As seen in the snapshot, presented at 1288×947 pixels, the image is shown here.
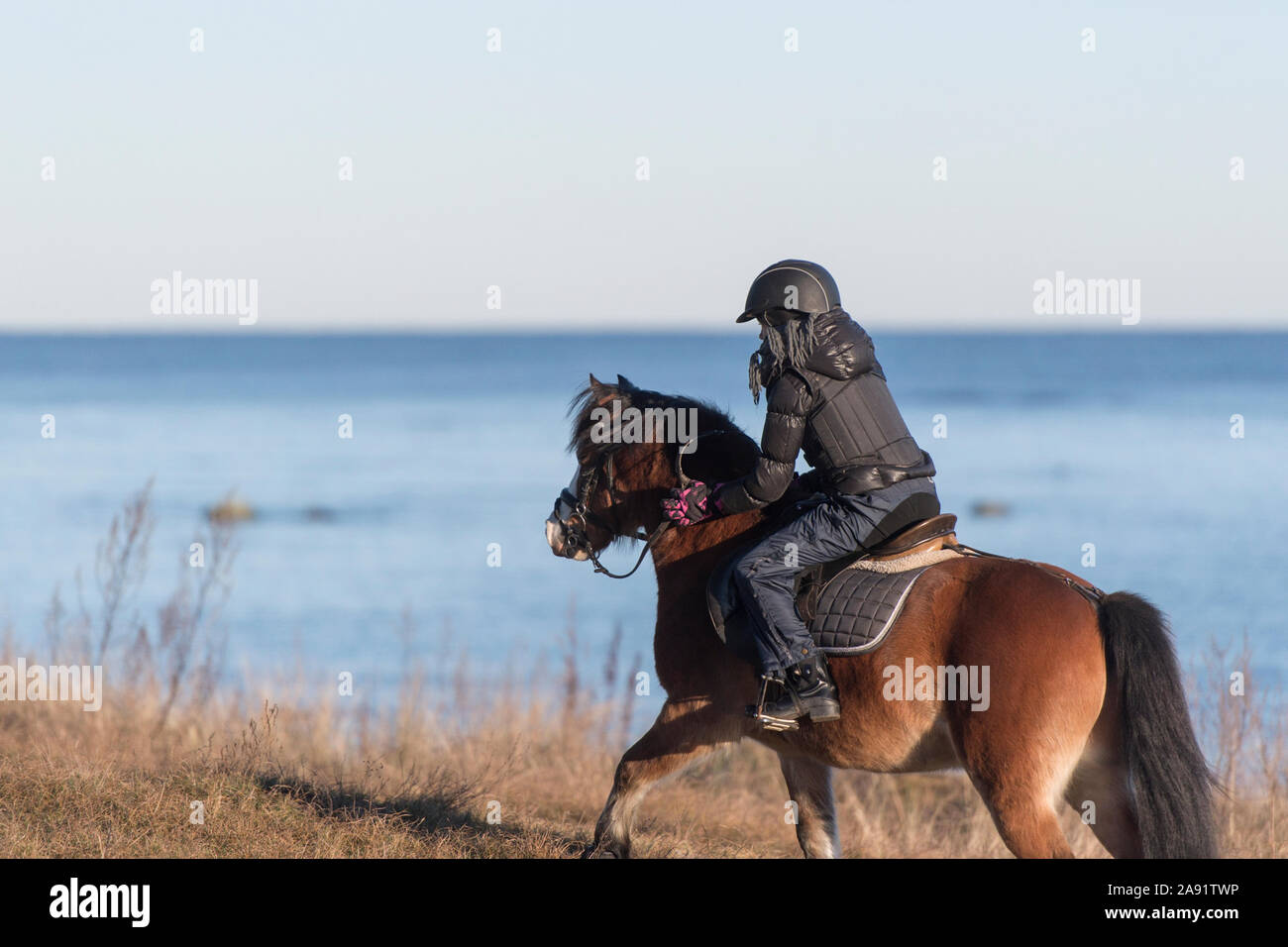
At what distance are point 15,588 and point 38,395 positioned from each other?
64.1 meters

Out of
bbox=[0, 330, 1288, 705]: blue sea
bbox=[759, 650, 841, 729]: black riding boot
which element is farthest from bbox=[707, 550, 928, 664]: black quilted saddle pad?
bbox=[0, 330, 1288, 705]: blue sea

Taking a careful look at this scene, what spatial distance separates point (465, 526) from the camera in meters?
31.3

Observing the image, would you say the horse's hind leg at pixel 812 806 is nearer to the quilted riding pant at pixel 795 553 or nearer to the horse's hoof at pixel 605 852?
the horse's hoof at pixel 605 852

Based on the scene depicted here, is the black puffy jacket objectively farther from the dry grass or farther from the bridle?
the dry grass

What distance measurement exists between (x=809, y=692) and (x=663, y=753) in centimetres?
96

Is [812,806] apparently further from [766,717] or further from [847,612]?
[847,612]

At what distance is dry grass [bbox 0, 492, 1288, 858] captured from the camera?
6.30 metres

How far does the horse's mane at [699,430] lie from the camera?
6480mm

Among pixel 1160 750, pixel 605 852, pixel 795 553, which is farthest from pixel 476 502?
pixel 1160 750

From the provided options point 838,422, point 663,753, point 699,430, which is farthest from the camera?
point 699,430

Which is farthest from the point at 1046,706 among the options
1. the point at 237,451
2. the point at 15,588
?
the point at 237,451

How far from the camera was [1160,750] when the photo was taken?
5164 millimetres

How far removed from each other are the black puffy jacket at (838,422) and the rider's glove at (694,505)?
1.22ft
